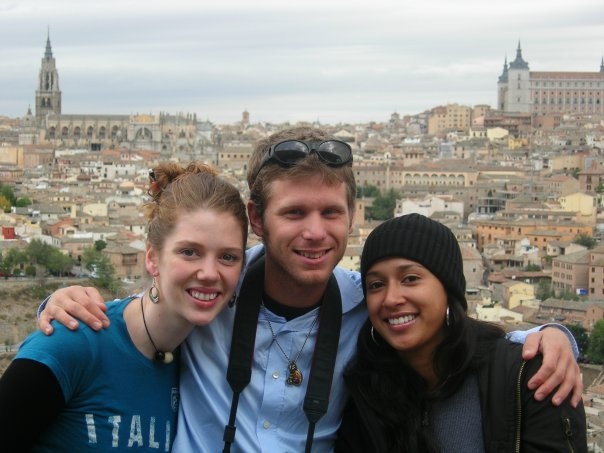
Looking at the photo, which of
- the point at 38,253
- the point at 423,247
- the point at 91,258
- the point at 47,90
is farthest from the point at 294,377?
the point at 47,90

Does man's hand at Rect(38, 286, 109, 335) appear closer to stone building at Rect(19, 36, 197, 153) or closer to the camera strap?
the camera strap

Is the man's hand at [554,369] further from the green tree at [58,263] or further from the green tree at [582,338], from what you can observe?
the green tree at [58,263]

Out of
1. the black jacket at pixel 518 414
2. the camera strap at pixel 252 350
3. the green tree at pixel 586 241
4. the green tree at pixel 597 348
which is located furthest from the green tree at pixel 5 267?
the black jacket at pixel 518 414

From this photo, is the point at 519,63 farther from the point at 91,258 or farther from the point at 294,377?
the point at 294,377

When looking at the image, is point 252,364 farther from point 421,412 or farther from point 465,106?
point 465,106

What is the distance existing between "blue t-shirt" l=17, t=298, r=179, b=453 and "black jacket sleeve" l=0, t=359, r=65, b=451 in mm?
19

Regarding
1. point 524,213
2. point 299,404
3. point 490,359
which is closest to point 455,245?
point 490,359

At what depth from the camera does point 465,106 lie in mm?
62031

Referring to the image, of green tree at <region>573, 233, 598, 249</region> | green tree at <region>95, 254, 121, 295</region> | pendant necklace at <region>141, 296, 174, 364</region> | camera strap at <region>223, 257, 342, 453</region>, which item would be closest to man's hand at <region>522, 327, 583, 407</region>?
camera strap at <region>223, 257, 342, 453</region>

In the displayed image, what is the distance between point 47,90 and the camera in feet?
209

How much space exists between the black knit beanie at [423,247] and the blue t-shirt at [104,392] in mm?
494

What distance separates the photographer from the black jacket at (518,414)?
2.31m

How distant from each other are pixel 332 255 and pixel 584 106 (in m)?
64.1

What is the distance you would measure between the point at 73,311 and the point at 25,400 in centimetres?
21
